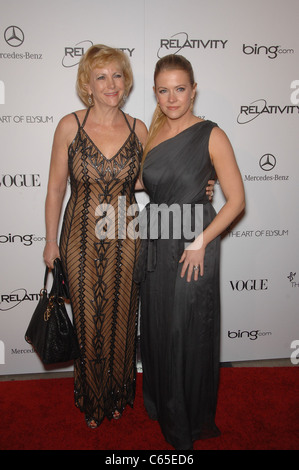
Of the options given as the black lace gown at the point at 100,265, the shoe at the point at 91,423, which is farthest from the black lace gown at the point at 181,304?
the shoe at the point at 91,423

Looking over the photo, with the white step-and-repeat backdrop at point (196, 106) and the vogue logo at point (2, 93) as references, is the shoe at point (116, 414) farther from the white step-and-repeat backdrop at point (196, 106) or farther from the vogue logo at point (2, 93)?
the vogue logo at point (2, 93)

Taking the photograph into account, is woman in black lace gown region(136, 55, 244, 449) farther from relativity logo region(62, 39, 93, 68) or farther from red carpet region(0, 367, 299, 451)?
relativity logo region(62, 39, 93, 68)

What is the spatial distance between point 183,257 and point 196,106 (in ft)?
4.52

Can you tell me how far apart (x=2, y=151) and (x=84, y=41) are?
3.29ft

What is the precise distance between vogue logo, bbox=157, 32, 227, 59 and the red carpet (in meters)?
2.58

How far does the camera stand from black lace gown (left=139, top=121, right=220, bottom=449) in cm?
195

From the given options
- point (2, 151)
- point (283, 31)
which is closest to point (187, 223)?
point (2, 151)

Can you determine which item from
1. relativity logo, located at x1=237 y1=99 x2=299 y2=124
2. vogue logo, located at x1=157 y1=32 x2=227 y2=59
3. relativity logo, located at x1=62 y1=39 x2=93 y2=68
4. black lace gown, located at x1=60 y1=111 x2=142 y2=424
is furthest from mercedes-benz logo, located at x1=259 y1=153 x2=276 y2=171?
relativity logo, located at x1=62 y1=39 x2=93 y2=68

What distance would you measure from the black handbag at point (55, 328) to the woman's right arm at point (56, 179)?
0.15 m

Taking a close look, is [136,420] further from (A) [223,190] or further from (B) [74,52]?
(B) [74,52]

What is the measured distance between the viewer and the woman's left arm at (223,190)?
1.90 meters

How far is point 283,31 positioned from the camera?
275 centimetres

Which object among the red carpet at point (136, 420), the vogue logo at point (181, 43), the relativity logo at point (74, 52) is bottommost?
the red carpet at point (136, 420)

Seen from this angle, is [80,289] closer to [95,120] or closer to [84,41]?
[95,120]
